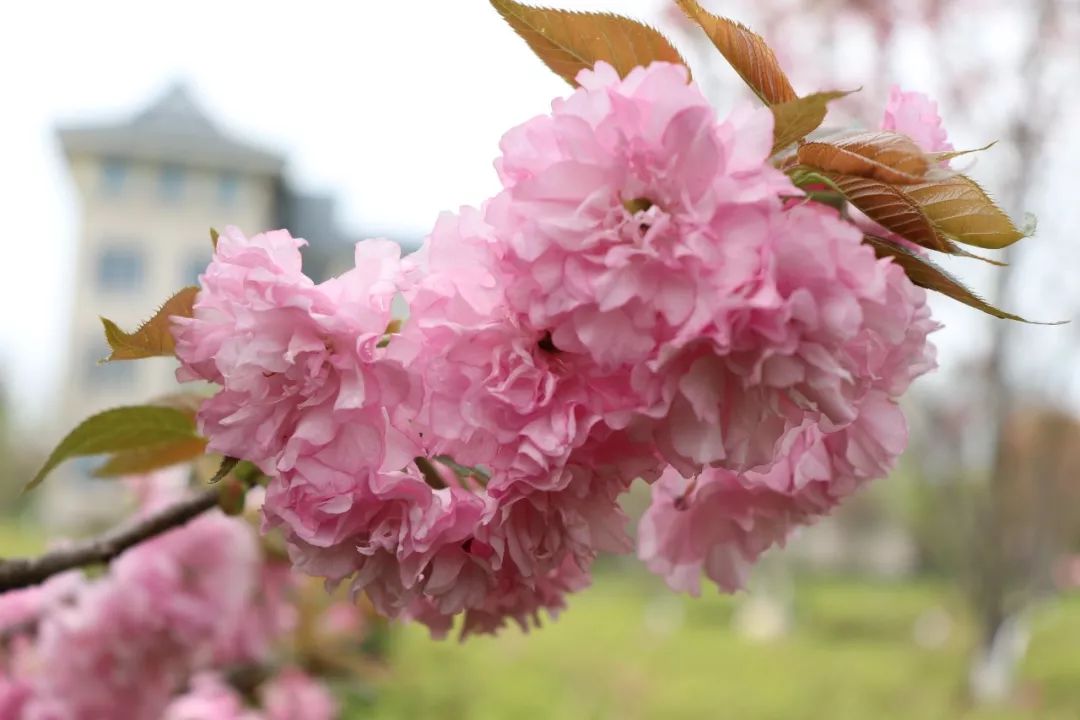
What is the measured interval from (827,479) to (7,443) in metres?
8.97

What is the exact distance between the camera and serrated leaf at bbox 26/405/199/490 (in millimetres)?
371

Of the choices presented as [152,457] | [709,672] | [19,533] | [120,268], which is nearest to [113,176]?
[120,268]

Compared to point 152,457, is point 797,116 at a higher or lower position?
higher

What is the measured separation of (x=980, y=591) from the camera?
10.1 ft

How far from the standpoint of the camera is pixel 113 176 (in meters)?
7.65

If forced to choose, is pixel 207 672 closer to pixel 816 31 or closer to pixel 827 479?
pixel 827 479

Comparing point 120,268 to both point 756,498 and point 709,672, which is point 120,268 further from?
point 756,498

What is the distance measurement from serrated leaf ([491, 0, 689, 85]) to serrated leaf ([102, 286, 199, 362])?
0.45ft

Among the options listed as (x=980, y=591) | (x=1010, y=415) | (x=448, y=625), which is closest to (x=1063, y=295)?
(x=1010, y=415)

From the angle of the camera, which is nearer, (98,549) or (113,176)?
(98,549)

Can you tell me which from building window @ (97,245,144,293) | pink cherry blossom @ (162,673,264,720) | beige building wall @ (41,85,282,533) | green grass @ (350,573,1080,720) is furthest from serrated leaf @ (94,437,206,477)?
building window @ (97,245,144,293)

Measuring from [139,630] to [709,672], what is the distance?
139 inches

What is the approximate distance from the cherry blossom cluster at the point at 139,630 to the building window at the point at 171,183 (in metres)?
7.37

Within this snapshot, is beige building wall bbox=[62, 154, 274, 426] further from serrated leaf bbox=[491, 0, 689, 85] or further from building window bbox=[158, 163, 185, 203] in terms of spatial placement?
serrated leaf bbox=[491, 0, 689, 85]
